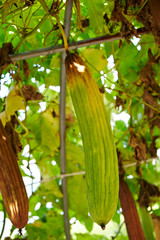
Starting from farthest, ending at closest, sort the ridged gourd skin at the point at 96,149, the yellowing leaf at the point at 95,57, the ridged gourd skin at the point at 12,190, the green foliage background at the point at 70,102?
the yellowing leaf at the point at 95,57, the green foliage background at the point at 70,102, the ridged gourd skin at the point at 12,190, the ridged gourd skin at the point at 96,149

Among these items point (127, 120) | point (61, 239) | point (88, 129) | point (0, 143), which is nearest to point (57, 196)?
point (61, 239)

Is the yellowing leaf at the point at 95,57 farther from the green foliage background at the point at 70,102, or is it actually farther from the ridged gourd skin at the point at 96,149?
the ridged gourd skin at the point at 96,149

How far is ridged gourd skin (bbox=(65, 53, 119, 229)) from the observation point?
1107 millimetres

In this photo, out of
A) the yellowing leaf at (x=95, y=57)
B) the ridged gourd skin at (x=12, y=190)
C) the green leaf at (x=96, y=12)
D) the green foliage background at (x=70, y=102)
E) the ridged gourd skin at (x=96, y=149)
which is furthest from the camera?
the yellowing leaf at (x=95, y=57)

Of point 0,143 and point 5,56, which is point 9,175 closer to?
point 0,143

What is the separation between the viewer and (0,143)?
130 centimetres

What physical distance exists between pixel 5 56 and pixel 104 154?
0.58 m

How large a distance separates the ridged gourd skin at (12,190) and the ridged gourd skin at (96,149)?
24 centimetres

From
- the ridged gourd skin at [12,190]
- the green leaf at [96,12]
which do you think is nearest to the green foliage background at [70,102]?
the green leaf at [96,12]

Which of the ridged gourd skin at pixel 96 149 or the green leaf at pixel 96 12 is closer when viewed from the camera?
the ridged gourd skin at pixel 96 149

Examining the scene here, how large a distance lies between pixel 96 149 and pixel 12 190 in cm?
32

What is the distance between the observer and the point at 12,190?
1.24 m

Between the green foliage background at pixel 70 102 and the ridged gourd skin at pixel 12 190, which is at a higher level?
the green foliage background at pixel 70 102

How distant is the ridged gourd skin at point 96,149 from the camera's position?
111cm
